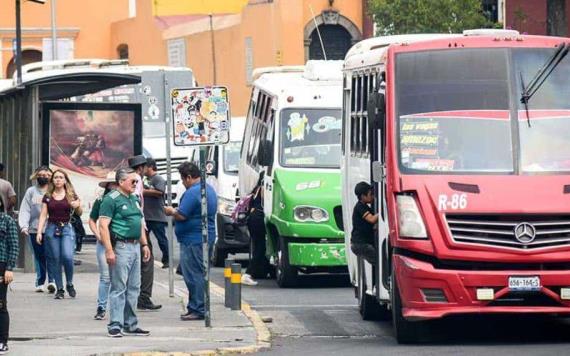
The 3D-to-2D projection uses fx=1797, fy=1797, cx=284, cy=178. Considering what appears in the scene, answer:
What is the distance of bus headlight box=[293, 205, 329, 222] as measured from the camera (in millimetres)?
22547

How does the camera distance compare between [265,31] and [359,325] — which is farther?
[265,31]

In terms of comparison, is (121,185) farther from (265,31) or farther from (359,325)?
(265,31)

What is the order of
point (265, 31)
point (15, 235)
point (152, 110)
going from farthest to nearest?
point (265, 31) < point (152, 110) < point (15, 235)

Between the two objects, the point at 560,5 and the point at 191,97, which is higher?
the point at 560,5

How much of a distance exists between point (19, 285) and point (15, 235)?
8.46 m

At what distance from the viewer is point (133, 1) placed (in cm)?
7344

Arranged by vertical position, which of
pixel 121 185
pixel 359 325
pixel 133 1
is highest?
pixel 133 1

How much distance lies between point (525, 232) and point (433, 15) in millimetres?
27393

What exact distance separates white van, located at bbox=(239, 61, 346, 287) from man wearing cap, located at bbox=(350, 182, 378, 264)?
4594mm

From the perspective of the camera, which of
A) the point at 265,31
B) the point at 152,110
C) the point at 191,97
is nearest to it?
the point at 191,97

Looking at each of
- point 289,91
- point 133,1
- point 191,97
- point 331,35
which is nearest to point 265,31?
point 331,35

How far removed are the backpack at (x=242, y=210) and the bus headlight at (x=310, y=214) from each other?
2.13m

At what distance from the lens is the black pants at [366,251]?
1767 cm

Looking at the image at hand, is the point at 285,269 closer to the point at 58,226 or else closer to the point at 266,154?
the point at 266,154
